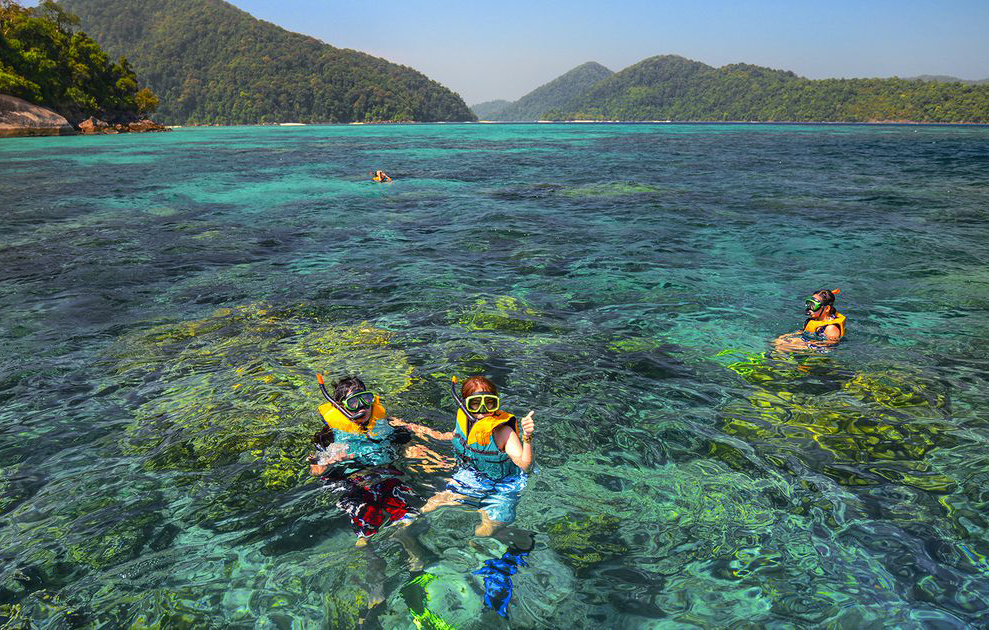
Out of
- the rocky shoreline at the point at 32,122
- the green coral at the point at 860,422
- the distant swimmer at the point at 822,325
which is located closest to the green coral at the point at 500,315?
the green coral at the point at 860,422

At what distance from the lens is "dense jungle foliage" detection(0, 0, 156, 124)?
7688 centimetres

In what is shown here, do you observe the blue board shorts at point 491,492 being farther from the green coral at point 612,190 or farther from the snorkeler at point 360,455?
the green coral at point 612,190

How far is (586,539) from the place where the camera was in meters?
4.77

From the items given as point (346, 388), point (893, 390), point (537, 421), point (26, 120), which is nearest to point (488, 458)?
point (346, 388)

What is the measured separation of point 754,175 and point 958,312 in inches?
1010

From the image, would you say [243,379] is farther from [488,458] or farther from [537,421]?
[488,458]

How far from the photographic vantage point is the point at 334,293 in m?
11.8

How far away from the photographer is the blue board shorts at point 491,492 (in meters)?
4.84

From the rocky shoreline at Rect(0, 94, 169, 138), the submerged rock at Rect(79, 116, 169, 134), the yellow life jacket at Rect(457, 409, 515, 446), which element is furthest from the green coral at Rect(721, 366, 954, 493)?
the submerged rock at Rect(79, 116, 169, 134)

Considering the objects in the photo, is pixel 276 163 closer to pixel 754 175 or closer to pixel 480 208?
pixel 480 208

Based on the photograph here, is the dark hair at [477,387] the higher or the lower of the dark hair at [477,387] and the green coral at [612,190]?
the lower

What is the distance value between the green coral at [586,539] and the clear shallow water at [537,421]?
23mm


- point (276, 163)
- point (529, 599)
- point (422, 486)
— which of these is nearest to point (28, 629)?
point (422, 486)

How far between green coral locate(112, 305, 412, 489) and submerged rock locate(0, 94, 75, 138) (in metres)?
88.1
